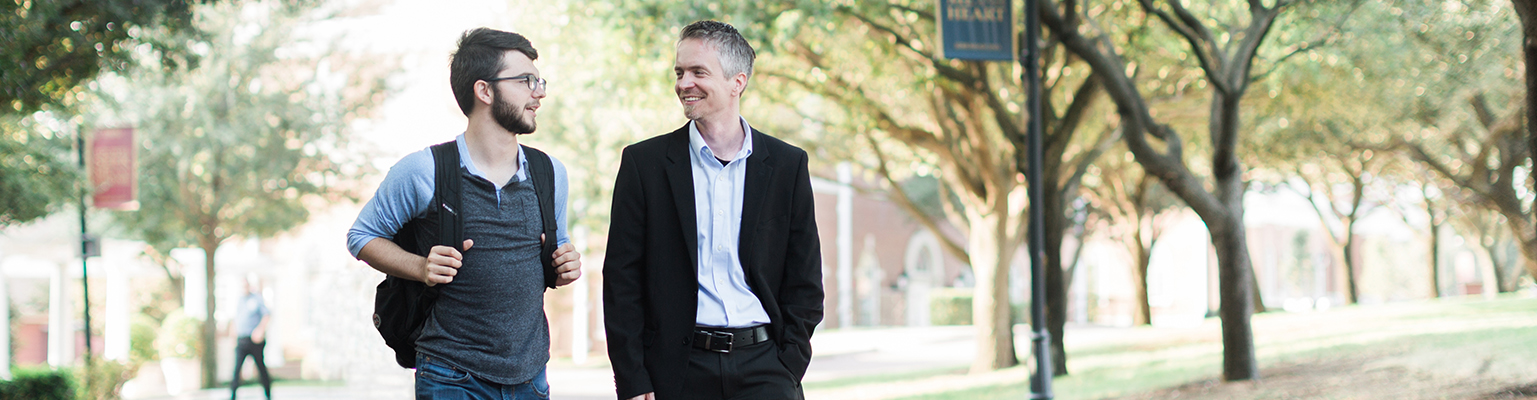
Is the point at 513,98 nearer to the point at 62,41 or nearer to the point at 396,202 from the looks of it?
the point at 396,202

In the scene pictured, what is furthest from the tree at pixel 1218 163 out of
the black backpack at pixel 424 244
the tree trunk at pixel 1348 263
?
the tree trunk at pixel 1348 263

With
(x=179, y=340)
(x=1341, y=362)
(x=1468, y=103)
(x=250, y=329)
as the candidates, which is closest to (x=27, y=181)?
(x=250, y=329)

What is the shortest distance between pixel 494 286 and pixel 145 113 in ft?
70.8

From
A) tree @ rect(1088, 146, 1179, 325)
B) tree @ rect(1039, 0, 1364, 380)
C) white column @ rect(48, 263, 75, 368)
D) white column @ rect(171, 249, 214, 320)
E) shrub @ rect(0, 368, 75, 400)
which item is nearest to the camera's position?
tree @ rect(1039, 0, 1364, 380)

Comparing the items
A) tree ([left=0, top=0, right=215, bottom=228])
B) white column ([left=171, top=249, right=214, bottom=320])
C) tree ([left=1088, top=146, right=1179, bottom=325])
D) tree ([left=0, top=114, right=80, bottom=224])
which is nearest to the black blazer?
tree ([left=0, top=0, right=215, bottom=228])

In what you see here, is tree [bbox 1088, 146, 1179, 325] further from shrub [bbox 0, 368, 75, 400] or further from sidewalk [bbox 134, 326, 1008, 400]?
shrub [bbox 0, 368, 75, 400]

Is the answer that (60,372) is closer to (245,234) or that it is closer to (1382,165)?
(245,234)

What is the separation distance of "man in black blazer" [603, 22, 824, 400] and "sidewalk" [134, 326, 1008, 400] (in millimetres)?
9365

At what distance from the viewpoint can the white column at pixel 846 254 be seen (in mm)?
41031

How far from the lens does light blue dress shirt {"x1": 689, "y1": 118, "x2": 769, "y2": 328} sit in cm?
313

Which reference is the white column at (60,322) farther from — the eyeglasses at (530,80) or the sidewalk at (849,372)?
the eyeglasses at (530,80)

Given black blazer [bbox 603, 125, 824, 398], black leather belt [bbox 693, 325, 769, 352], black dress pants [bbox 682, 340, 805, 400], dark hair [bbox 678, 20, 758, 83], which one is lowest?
black dress pants [bbox 682, 340, 805, 400]

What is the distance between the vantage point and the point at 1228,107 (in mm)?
11461

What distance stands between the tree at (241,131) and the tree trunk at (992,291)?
12774 millimetres
